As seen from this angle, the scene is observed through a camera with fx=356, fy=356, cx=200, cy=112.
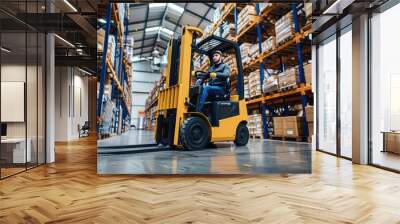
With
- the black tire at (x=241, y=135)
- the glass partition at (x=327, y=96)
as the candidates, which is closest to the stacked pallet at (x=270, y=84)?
the black tire at (x=241, y=135)

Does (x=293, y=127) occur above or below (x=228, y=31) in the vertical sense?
below

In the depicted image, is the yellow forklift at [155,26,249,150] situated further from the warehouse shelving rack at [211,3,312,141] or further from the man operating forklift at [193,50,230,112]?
the warehouse shelving rack at [211,3,312,141]

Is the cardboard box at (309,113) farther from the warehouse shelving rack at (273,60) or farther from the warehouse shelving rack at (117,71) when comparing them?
the warehouse shelving rack at (117,71)

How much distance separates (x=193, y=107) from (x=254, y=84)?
3.20 feet

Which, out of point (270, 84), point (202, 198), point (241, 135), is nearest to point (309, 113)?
point (270, 84)

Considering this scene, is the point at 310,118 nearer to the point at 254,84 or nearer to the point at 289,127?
the point at 289,127

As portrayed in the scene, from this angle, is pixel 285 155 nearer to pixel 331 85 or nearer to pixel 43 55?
pixel 331 85

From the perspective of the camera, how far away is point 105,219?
8.87 ft

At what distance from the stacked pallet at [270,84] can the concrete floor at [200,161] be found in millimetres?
855

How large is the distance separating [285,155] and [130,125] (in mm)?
1926

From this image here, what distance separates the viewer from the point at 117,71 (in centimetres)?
444

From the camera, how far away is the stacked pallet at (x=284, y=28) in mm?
4617

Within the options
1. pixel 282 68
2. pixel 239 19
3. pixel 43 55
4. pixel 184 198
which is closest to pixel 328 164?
pixel 282 68

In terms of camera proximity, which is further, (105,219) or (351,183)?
(351,183)
